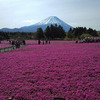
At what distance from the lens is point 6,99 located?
4.52 metres

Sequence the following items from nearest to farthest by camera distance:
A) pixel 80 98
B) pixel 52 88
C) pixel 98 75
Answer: pixel 80 98 → pixel 52 88 → pixel 98 75

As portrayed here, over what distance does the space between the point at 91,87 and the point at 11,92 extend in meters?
3.55

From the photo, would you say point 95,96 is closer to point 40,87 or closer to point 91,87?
point 91,87

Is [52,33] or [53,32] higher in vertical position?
[53,32]

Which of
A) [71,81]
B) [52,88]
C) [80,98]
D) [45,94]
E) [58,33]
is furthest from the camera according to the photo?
[58,33]

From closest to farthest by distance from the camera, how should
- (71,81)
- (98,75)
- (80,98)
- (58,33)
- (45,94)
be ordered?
1. (80,98)
2. (45,94)
3. (71,81)
4. (98,75)
5. (58,33)

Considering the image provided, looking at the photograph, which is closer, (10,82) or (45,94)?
(45,94)

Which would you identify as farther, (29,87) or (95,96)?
(29,87)

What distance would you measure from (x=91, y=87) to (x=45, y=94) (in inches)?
84.7

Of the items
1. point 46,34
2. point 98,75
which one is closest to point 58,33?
point 46,34

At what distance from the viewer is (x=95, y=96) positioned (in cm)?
458

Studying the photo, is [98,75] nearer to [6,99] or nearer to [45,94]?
[45,94]

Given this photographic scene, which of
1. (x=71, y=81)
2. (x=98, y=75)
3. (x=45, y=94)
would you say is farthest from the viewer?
(x=98, y=75)

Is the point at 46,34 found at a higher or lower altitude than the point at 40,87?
higher
